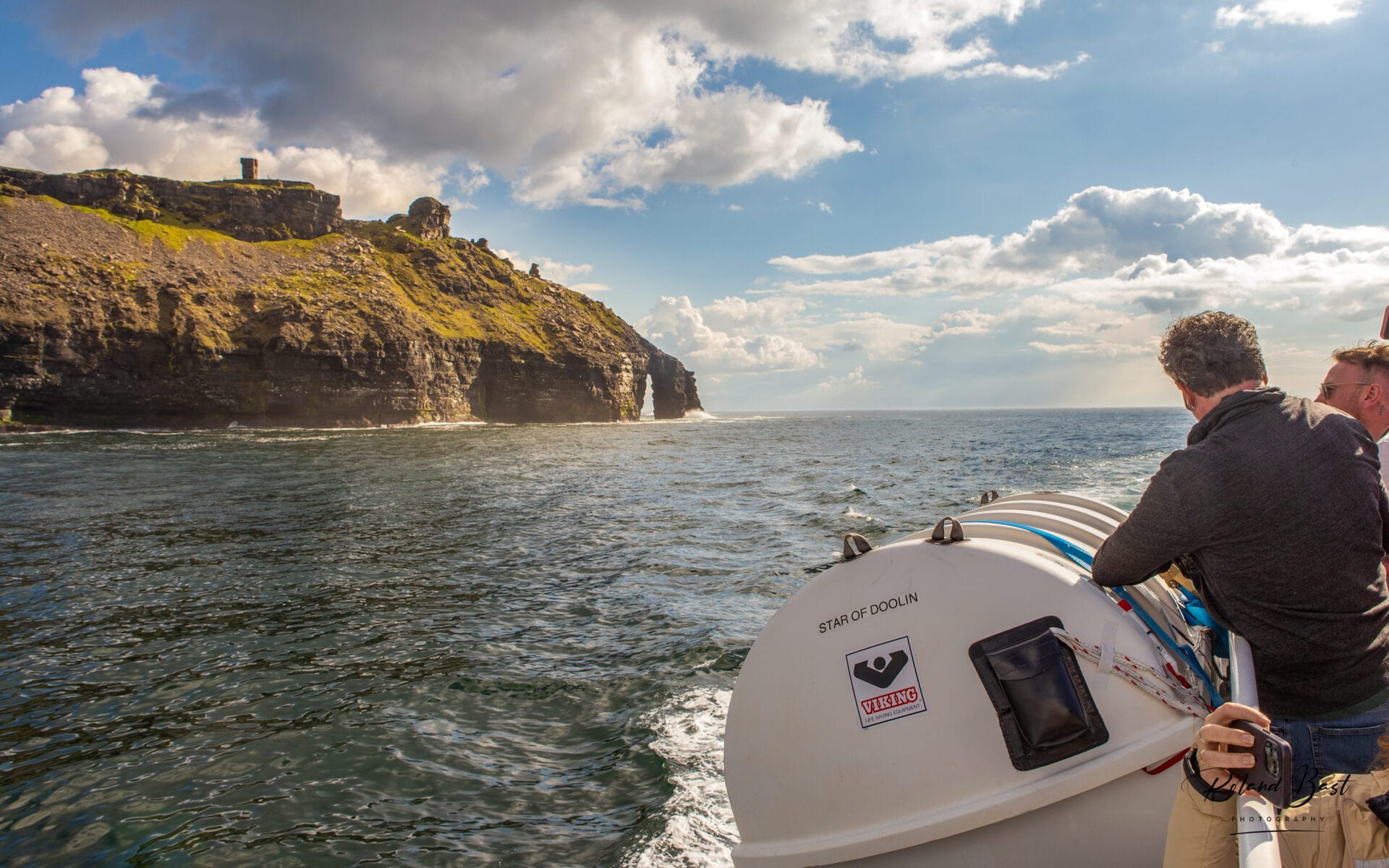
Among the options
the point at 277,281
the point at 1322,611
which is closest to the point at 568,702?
the point at 1322,611

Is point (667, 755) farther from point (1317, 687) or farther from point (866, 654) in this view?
point (1317, 687)

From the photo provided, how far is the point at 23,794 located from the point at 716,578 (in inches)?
334

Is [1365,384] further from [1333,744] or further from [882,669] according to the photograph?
[882,669]

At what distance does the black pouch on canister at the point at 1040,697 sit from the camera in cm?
290

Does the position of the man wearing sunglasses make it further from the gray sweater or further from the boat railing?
the boat railing

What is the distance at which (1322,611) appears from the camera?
2.67 m

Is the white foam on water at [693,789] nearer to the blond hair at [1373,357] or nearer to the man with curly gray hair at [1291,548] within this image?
the man with curly gray hair at [1291,548]

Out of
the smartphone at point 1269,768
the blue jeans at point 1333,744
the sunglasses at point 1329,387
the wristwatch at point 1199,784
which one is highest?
the sunglasses at point 1329,387

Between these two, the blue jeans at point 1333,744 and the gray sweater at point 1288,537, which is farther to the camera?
the blue jeans at point 1333,744

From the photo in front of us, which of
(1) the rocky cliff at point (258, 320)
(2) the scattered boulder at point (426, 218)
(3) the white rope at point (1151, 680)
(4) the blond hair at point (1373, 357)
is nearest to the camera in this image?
(3) the white rope at point (1151, 680)

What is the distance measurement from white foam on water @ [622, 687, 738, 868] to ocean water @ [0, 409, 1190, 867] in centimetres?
2

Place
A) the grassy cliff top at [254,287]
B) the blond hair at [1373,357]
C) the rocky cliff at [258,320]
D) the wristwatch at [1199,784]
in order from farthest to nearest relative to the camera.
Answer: the grassy cliff top at [254,287]
the rocky cliff at [258,320]
the blond hair at [1373,357]
the wristwatch at [1199,784]

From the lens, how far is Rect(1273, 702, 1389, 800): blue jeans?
274 cm

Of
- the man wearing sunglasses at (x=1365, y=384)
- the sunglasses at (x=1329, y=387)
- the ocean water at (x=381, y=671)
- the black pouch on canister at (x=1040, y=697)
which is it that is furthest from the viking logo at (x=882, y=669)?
the sunglasses at (x=1329, y=387)
